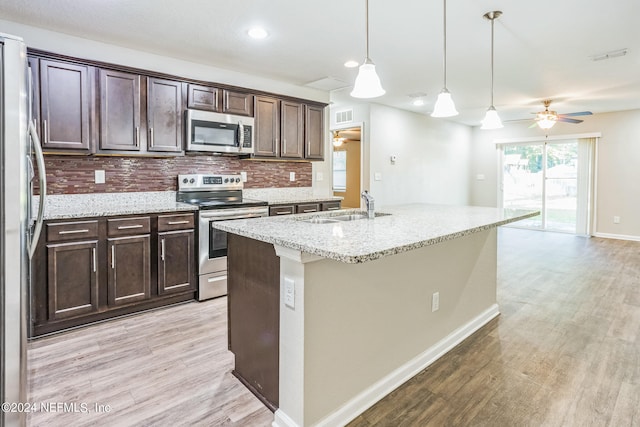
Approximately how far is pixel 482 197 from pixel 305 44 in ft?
22.3

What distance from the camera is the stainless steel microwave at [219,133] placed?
3602mm

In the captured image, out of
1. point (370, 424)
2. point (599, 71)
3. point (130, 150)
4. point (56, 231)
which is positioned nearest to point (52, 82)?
point (130, 150)

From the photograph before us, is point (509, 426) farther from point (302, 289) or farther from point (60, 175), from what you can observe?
Result: point (60, 175)

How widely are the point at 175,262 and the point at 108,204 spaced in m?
0.85

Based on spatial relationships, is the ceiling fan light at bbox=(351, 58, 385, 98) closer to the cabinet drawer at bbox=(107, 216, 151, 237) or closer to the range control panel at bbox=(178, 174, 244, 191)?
the cabinet drawer at bbox=(107, 216, 151, 237)

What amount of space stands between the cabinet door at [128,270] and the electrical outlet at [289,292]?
6.43 ft

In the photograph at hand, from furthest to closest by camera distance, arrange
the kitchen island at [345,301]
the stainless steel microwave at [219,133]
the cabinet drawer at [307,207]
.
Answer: the cabinet drawer at [307,207], the stainless steel microwave at [219,133], the kitchen island at [345,301]

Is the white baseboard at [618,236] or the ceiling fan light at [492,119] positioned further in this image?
the white baseboard at [618,236]

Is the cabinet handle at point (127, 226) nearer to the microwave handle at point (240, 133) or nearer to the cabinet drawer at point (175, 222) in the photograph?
the cabinet drawer at point (175, 222)

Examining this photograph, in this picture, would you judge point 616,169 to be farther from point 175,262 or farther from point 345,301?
point 175,262

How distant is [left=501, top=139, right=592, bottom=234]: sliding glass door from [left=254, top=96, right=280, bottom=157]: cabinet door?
5.62m

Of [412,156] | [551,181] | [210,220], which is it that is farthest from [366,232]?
[551,181]

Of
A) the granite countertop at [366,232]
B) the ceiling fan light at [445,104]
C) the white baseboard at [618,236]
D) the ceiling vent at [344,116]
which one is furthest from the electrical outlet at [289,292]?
the white baseboard at [618,236]

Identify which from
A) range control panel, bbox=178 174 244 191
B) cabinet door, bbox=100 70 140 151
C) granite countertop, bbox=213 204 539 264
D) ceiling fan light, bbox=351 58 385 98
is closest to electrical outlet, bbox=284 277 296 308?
granite countertop, bbox=213 204 539 264
